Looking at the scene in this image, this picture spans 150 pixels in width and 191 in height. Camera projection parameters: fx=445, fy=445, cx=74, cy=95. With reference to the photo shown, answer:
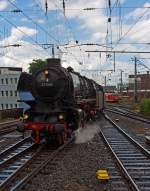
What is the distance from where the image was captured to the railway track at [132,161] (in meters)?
11.1

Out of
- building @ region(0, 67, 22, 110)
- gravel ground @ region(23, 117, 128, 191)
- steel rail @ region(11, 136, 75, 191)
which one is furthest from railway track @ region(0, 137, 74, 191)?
building @ region(0, 67, 22, 110)

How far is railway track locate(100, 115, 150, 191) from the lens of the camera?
11.1 meters

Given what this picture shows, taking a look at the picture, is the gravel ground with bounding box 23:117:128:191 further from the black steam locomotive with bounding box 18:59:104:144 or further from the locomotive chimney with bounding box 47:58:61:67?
the locomotive chimney with bounding box 47:58:61:67

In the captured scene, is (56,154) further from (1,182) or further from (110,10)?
(110,10)

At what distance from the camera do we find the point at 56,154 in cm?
1627

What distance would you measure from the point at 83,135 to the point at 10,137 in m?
3.90

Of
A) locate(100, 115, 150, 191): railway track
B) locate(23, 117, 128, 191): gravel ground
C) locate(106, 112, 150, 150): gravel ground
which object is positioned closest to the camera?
locate(23, 117, 128, 191): gravel ground

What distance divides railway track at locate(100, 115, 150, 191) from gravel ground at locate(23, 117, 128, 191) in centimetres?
26

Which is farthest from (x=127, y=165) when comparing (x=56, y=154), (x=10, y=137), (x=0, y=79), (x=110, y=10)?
(x=0, y=79)

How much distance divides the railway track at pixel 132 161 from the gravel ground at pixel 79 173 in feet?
0.85

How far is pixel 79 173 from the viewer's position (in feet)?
41.0

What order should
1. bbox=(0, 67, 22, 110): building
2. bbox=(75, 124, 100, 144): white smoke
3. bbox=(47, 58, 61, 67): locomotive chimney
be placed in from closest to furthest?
bbox=(47, 58, 61, 67): locomotive chimney, bbox=(75, 124, 100, 144): white smoke, bbox=(0, 67, 22, 110): building

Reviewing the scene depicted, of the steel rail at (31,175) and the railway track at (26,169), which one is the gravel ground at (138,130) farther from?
the steel rail at (31,175)

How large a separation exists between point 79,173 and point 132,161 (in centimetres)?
291
